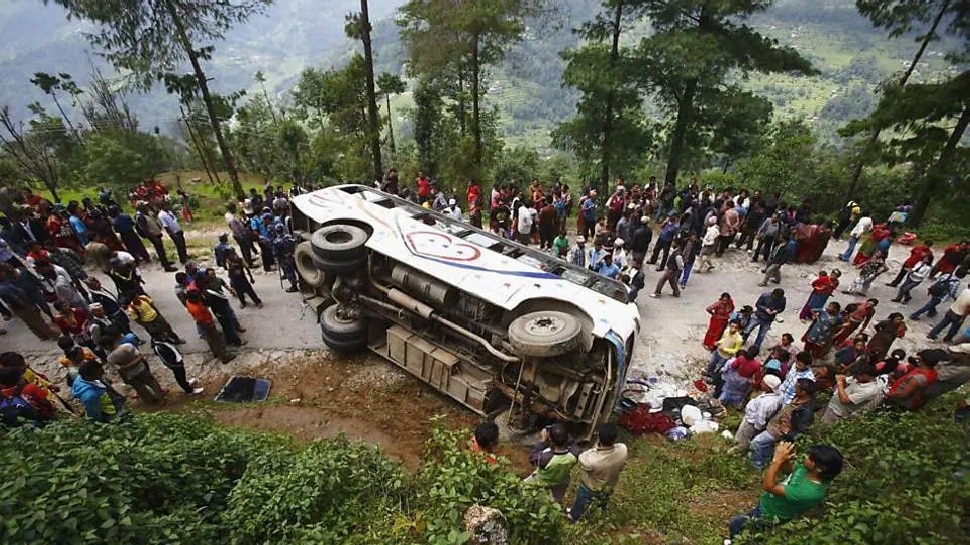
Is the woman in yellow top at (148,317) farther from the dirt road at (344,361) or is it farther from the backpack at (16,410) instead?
the backpack at (16,410)

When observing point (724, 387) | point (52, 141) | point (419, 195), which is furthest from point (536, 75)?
point (724, 387)

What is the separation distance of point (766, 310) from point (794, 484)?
15.1 feet

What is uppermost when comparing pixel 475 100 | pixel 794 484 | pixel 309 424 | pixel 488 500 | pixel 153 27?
pixel 153 27

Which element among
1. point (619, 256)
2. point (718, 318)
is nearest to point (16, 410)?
point (619, 256)

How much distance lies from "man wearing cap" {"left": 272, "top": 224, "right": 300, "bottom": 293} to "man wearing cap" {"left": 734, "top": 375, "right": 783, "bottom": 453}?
8.10 metres

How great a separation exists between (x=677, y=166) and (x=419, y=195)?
8.78 meters

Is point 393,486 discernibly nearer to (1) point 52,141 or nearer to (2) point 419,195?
(2) point 419,195

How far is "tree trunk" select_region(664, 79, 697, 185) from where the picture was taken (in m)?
14.1

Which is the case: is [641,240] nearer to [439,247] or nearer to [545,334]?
[439,247]

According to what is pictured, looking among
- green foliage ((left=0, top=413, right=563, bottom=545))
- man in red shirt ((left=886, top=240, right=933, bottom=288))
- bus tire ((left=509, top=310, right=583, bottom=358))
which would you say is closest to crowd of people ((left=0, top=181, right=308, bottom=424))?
green foliage ((left=0, top=413, right=563, bottom=545))

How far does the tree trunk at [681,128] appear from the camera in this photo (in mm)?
14055

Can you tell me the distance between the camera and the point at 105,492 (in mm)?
3273

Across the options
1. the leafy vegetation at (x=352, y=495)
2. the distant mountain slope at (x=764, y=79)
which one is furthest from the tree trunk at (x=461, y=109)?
the distant mountain slope at (x=764, y=79)

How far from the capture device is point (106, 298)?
7246 millimetres
